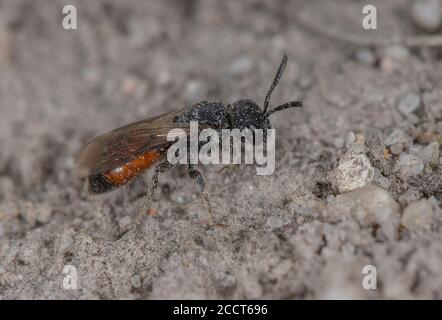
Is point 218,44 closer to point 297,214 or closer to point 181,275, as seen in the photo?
point 297,214

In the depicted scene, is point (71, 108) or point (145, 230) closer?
point (145, 230)

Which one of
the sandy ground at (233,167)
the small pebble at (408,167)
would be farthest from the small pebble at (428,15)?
the small pebble at (408,167)

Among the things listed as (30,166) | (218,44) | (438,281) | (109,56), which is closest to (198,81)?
(218,44)

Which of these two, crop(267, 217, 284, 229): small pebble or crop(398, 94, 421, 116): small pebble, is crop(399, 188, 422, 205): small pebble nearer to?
crop(267, 217, 284, 229): small pebble

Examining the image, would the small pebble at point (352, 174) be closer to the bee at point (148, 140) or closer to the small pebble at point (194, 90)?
the bee at point (148, 140)

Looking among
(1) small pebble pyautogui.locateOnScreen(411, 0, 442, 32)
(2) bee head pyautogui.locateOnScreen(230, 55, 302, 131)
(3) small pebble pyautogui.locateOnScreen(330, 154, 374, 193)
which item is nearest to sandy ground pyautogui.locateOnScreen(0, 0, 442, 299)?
(3) small pebble pyautogui.locateOnScreen(330, 154, 374, 193)
